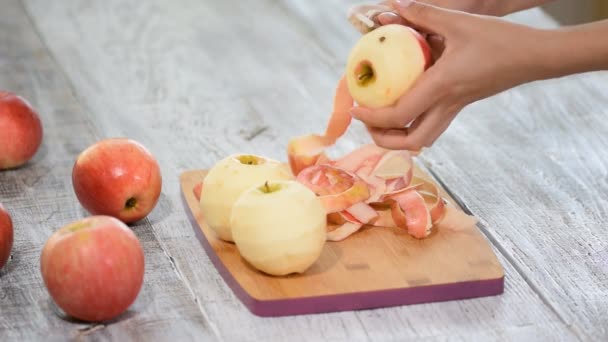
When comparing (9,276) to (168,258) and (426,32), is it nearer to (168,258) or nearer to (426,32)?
(168,258)

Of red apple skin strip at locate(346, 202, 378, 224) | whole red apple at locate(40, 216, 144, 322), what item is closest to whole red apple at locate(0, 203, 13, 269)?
whole red apple at locate(40, 216, 144, 322)

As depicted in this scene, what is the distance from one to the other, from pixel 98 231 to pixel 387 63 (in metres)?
0.48

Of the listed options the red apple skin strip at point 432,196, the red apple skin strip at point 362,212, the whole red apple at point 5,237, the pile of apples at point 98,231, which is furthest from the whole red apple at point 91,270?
the red apple skin strip at point 432,196

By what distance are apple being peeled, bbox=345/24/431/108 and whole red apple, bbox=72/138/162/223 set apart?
39 cm

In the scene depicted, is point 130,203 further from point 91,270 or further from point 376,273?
point 376,273

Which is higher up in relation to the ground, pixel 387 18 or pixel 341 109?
pixel 387 18

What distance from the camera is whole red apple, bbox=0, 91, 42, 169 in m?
1.93

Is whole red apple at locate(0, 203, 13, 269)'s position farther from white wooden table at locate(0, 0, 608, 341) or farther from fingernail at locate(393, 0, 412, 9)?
fingernail at locate(393, 0, 412, 9)

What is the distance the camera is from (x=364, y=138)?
7.05 feet

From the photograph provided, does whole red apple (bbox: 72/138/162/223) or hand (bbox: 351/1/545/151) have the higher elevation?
hand (bbox: 351/1/545/151)

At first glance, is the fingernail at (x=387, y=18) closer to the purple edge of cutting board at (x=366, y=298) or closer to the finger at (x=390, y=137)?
the finger at (x=390, y=137)

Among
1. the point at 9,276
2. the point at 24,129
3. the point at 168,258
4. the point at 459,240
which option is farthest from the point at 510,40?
the point at 24,129

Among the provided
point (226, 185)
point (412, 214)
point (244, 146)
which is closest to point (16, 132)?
point (244, 146)

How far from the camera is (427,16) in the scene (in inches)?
60.7
